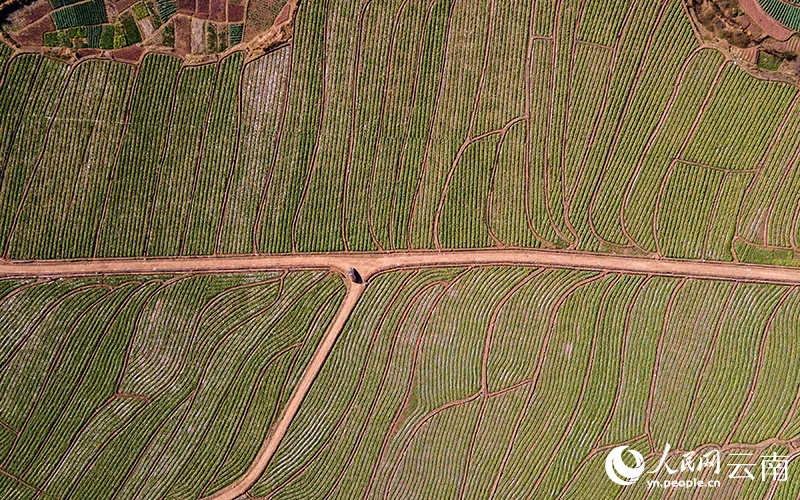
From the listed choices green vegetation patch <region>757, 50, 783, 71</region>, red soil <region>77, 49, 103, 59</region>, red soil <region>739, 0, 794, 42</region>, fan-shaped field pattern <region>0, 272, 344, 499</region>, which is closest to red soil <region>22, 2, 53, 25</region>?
red soil <region>77, 49, 103, 59</region>

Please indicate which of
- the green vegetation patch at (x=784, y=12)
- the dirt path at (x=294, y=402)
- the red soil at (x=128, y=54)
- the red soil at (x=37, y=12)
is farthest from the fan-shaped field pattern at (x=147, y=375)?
the green vegetation patch at (x=784, y=12)

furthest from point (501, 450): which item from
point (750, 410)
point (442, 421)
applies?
point (750, 410)

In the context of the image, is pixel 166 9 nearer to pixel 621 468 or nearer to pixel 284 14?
pixel 284 14

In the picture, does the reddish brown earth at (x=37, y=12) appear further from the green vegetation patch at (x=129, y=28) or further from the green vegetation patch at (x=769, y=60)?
the green vegetation patch at (x=769, y=60)

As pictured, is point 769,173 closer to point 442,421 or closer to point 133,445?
point 442,421

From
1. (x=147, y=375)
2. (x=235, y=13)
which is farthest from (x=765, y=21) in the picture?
(x=147, y=375)

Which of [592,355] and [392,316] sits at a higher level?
[392,316]

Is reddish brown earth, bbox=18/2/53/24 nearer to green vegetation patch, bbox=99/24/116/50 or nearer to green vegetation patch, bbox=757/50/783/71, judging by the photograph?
green vegetation patch, bbox=99/24/116/50
